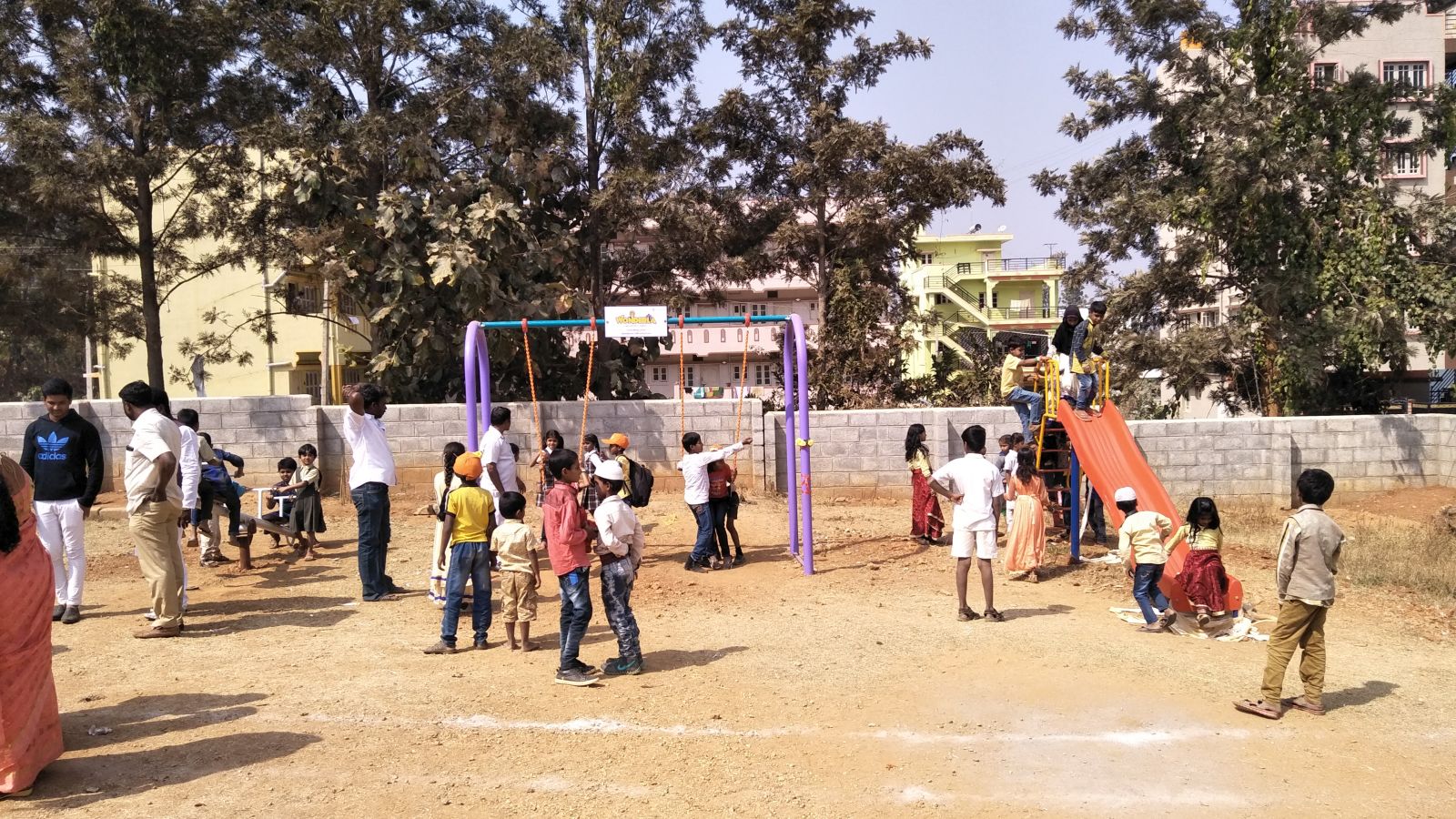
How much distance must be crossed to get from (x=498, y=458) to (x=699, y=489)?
2232 millimetres

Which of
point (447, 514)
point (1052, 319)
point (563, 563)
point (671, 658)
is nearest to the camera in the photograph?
point (563, 563)

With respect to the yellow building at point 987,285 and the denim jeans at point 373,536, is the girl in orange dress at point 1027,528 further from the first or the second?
the yellow building at point 987,285

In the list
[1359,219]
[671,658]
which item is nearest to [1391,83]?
[1359,219]

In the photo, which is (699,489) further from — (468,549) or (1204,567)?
(1204,567)

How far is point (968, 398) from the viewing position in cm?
1828

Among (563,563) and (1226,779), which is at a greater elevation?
(563,563)

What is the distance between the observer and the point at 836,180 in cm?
1847

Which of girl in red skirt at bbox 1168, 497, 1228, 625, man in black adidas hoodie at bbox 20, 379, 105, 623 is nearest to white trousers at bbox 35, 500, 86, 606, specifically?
man in black adidas hoodie at bbox 20, 379, 105, 623

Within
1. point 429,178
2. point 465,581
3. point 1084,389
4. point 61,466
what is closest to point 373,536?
point 465,581

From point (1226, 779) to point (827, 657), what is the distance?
117 inches

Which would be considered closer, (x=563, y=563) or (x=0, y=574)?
(x=0, y=574)

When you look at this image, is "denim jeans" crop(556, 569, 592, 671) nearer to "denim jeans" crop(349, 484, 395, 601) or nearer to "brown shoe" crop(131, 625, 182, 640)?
"denim jeans" crop(349, 484, 395, 601)

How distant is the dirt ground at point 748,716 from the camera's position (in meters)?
A: 5.19

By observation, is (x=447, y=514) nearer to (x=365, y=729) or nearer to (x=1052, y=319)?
(x=365, y=729)
